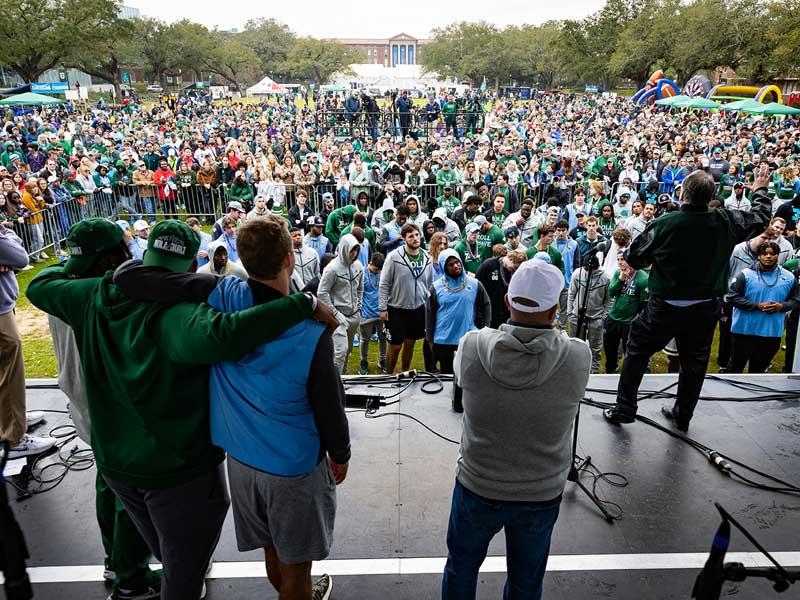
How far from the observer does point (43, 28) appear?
160ft

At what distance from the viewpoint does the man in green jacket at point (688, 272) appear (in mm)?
3850

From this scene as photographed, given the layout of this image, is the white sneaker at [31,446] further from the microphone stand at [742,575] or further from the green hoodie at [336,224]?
the green hoodie at [336,224]

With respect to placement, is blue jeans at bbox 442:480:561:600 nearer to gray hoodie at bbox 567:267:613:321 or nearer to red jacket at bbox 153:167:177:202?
gray hoodie at bbox 567:267:613:321

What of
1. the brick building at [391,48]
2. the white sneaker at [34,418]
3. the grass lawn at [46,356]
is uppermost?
the brick building at [391,48]

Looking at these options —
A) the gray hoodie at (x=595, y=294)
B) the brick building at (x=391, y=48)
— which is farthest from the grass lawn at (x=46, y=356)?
the brick building at (x=391, y=48)

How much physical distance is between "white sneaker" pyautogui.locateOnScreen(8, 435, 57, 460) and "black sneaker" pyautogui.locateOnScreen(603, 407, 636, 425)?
4.26 m

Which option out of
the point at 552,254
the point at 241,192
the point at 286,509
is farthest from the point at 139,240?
the point at 286,509

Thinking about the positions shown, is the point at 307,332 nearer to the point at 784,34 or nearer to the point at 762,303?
the point at 762,303

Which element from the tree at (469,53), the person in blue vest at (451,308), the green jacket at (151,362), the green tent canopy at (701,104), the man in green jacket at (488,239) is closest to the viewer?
the green jacket at (151,362)

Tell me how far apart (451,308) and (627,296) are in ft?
6.83

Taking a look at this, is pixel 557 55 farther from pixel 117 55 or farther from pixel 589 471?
pixel 589 471

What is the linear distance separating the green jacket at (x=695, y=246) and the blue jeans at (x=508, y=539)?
2134 millimetres

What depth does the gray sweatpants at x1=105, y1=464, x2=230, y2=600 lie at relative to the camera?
2436 mm

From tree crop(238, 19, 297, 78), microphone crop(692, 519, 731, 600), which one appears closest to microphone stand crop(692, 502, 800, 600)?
microphone crop(692, 519, 731, 600)
